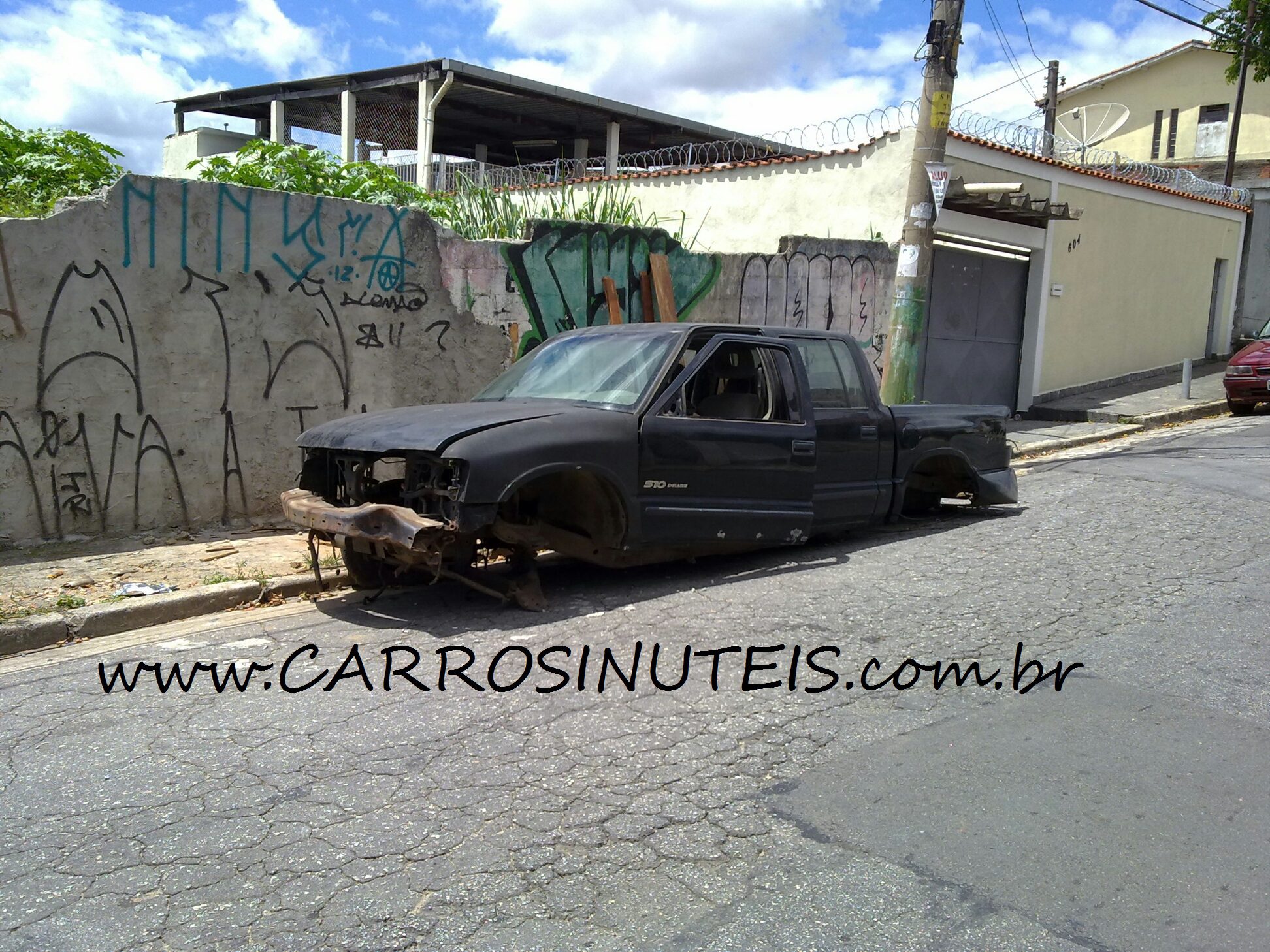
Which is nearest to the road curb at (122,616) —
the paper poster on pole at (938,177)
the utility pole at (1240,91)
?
the paper poster on pole at (938,177)

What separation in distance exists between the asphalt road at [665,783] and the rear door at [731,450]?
1.57ft

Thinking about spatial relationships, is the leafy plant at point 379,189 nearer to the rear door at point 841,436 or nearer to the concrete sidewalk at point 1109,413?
the rear door at point 841,436

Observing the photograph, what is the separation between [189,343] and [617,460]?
12.1 feet

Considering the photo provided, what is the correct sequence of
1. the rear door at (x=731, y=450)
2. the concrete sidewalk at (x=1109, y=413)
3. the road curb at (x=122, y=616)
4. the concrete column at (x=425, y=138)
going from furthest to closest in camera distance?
1. the concrete column at (x=425, y=138)
2. the concrete sidewalk at (x=1109, y=413)
3. the rear door at (x=731, y=450)
4. the road curb at (x=122, y=616)

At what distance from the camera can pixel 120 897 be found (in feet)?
10.2

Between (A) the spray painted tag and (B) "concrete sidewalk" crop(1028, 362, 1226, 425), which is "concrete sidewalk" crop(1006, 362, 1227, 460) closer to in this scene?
(B) "concrete sidewalk" crop(1028, 362, 1226, 425)

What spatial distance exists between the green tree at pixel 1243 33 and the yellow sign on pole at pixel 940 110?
19.8 meters

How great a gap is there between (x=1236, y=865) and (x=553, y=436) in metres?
3.73

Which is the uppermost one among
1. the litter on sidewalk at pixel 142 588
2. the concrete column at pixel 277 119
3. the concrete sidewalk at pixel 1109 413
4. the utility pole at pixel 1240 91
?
the utility pole at pixel 1240 91

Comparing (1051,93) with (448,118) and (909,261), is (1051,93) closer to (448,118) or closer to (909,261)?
(448,118)

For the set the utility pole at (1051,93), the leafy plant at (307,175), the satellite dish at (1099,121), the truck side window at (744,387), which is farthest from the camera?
the utility pole at (1051,93)

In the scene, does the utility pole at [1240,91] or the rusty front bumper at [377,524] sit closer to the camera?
the rusty front bumper at [377,524]

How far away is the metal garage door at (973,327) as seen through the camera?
619 inches

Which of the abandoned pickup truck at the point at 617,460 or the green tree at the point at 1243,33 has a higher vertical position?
the green tree at the point at 1243,33
